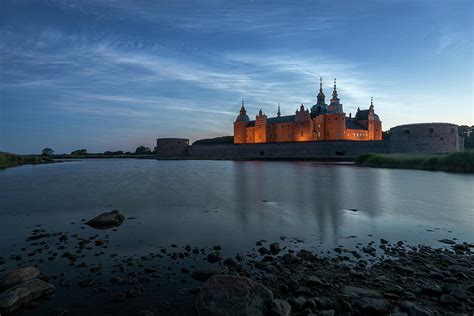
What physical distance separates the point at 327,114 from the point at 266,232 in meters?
56.7

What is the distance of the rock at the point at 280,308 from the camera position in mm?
3072

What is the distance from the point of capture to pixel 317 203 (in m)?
10.4

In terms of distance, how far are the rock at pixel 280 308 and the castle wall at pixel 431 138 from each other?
4006cm

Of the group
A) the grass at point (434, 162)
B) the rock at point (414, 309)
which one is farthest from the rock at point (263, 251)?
the grass at point (434, 162)

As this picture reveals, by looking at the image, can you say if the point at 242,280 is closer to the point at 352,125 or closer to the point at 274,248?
the point at 274,248

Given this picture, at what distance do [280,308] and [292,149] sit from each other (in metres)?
49.8

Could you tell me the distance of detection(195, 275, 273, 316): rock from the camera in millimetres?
3108

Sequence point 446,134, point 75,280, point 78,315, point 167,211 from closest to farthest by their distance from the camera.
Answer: point 78,315 < point 75,280 < point 167,211 < point 446,134

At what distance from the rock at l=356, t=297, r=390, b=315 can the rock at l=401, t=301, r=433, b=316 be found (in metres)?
0.20

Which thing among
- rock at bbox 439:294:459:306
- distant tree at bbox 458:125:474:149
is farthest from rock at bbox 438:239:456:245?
distant tree at bbox 458:125:474:149

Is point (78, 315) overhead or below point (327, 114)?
below

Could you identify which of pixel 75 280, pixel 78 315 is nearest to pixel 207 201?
pixel 75 280

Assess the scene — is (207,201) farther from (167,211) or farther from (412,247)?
(412,247)

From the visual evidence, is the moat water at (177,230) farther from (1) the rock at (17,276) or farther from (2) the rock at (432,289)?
(2) the rock at (432,289)
